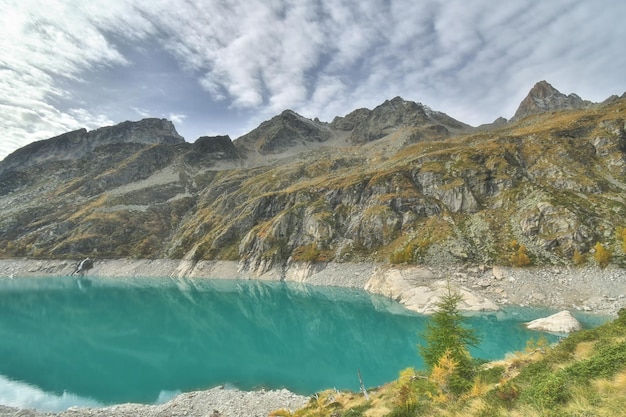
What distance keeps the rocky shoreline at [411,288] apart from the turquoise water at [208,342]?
3549mm

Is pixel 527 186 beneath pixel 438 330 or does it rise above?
above

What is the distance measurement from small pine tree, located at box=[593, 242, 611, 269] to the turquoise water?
61.8ft

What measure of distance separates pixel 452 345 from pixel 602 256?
62788 millimetres

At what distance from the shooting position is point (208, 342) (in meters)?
51.2

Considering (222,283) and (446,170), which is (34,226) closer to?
(222,283)

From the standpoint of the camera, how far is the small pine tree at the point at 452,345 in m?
17.4

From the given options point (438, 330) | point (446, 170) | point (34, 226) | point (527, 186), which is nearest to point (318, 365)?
point (438, 330)

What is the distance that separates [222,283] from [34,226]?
133 m

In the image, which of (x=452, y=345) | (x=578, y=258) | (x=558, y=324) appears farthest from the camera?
(x=578, y=258)

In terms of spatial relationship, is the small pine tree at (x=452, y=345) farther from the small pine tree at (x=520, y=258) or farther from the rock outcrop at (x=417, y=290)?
the small pine tree at (x=520, y=258)

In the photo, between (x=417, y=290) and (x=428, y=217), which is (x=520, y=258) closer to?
(x=417, y=290)

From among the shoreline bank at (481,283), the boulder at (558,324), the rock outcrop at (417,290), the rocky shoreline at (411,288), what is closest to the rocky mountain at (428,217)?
the shoreline bank at (481,283)

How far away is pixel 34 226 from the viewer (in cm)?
17300

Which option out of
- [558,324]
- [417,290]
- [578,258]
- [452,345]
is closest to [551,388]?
[452,345]
